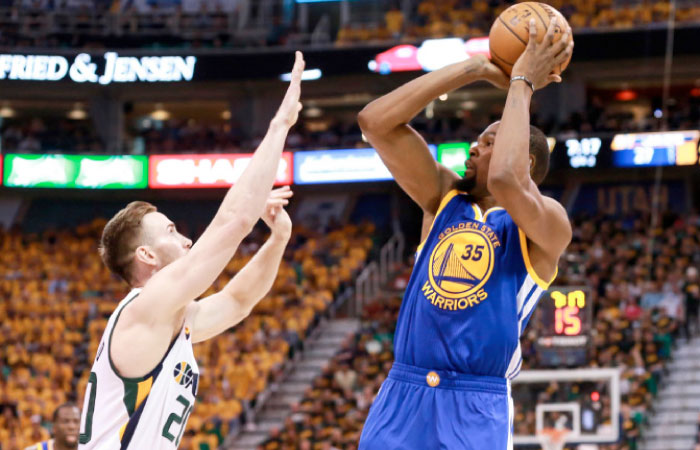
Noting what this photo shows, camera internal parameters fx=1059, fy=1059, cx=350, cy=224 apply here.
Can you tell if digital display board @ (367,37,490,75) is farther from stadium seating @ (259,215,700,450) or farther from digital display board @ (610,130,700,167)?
stadium seating @ (259,215,700,450)

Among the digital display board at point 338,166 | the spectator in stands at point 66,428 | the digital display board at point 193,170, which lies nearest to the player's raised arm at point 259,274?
the spectator in stands at point 66,428

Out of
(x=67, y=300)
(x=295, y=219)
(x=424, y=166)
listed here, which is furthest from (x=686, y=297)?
(x=424, y=166)

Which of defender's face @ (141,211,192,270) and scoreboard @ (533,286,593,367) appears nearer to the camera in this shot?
defender's face @ (141,211,192,270)

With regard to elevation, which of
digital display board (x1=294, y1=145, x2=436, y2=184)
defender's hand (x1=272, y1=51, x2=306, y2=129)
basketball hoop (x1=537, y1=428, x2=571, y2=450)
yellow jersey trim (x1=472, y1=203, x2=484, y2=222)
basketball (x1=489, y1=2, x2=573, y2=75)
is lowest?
basketball hoop (x1=537, y1=428, x2=571, y2=450)

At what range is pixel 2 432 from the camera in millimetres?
17406

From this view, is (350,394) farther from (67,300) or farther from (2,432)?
(67,300)

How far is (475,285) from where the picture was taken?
392 centimetres

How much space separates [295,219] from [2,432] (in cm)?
1033

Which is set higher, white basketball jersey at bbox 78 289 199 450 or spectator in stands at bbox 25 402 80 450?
white basketball jersey at bbox 78 289 199 450

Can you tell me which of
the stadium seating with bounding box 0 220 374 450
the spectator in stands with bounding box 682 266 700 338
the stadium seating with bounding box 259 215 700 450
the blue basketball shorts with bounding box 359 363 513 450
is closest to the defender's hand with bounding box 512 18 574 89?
the blue basketball shorts with bounding box 359 363 513 450

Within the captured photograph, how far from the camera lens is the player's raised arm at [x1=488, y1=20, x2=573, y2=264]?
3748 mm

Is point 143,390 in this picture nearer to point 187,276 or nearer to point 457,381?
point 187,276

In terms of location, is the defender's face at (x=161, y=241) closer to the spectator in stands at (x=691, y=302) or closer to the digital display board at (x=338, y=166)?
the spectator in stands at (x=691, y=302)

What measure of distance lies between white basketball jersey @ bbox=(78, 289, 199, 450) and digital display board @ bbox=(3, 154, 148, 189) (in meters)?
21.5
